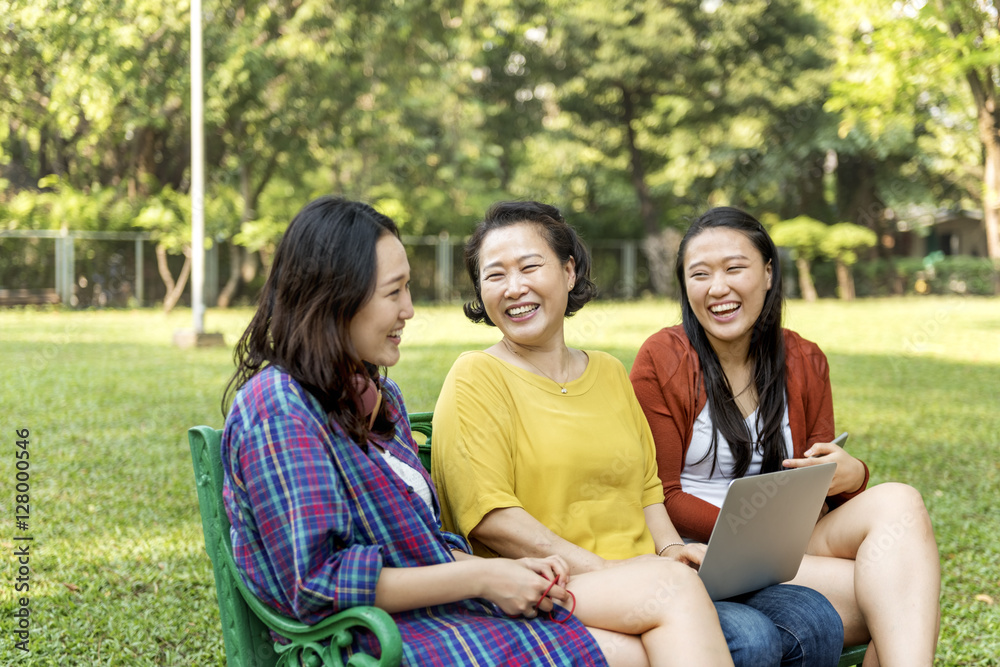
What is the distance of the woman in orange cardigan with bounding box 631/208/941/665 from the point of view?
233 centimetres

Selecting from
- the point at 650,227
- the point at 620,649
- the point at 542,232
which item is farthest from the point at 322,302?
the point at 650,227

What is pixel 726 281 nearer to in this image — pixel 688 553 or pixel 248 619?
pixel 688 553

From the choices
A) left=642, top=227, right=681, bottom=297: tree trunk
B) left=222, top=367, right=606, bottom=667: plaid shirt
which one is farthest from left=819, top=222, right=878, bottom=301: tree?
left=222, top=367, right=606, bottom=667: plaid shirt

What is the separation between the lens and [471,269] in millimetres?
2434

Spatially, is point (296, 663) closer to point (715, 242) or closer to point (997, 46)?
point (715, 242)

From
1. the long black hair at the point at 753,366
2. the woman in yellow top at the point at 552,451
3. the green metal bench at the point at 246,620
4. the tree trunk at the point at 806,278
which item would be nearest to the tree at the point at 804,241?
the tree trunk at the point at 806,278

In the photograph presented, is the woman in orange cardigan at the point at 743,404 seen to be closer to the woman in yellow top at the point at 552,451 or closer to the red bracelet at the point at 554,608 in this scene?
the woman in yellow top at the point at 552,451

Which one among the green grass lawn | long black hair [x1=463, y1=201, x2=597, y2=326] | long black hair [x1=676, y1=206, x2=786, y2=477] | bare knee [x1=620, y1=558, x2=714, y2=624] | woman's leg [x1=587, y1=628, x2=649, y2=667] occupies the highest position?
long black hair [x1=463, y1=201, x2=597, y2=326]

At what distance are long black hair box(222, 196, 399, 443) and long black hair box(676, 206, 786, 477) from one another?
1.18 meters

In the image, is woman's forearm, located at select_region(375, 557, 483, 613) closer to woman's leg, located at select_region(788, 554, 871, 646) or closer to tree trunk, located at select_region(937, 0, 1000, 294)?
woman's leg, located at select_region(788, 554, 871, 646)

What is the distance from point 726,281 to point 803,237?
20.5 meters

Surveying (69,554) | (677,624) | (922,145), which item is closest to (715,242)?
(677,624)

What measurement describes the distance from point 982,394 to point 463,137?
714 inches

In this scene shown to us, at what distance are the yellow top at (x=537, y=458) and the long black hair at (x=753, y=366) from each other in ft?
1.28
